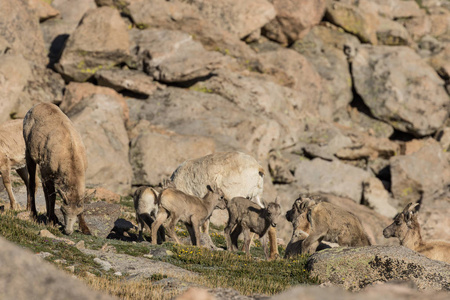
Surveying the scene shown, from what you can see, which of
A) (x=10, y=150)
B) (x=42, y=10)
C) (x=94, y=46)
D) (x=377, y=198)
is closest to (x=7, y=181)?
(x=10, y=150)

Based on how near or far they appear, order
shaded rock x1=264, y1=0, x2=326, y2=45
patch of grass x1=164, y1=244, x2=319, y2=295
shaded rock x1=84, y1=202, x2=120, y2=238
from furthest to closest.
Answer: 1. shaded rock x1=264, y1=0, x2=326, y2=45
2. shaded rock x1=84, y1=202, x2=120, y2=238
3. patch of grass x1=164, y1=244, x2=319, y2=295

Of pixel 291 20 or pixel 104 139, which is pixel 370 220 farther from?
pixel 291 20

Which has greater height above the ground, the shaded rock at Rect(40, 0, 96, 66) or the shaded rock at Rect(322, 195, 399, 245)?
the shaded rock at Rect(40, 0, 96, 66)

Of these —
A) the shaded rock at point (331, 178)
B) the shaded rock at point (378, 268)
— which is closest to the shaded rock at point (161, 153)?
the shaded rock at point (331, 178)

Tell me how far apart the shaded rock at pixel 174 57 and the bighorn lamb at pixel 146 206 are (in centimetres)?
2053

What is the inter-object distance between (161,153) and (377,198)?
16172 mm

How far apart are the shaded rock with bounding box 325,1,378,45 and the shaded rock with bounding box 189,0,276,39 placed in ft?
25.7

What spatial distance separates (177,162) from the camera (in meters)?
31.8

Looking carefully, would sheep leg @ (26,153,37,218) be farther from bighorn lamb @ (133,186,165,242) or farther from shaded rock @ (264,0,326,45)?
shaded rock @ (264,0,326,45)

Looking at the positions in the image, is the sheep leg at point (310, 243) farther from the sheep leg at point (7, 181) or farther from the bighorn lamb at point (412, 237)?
the sheep leg at point (7, 181)

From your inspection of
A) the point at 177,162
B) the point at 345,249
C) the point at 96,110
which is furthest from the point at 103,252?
the point at 96,110

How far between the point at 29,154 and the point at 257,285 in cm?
826

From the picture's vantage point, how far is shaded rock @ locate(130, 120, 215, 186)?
3180 cm

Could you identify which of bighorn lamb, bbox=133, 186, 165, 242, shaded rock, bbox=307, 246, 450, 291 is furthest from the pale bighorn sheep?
shaded rock, bbox=307, 246, 450, 291
